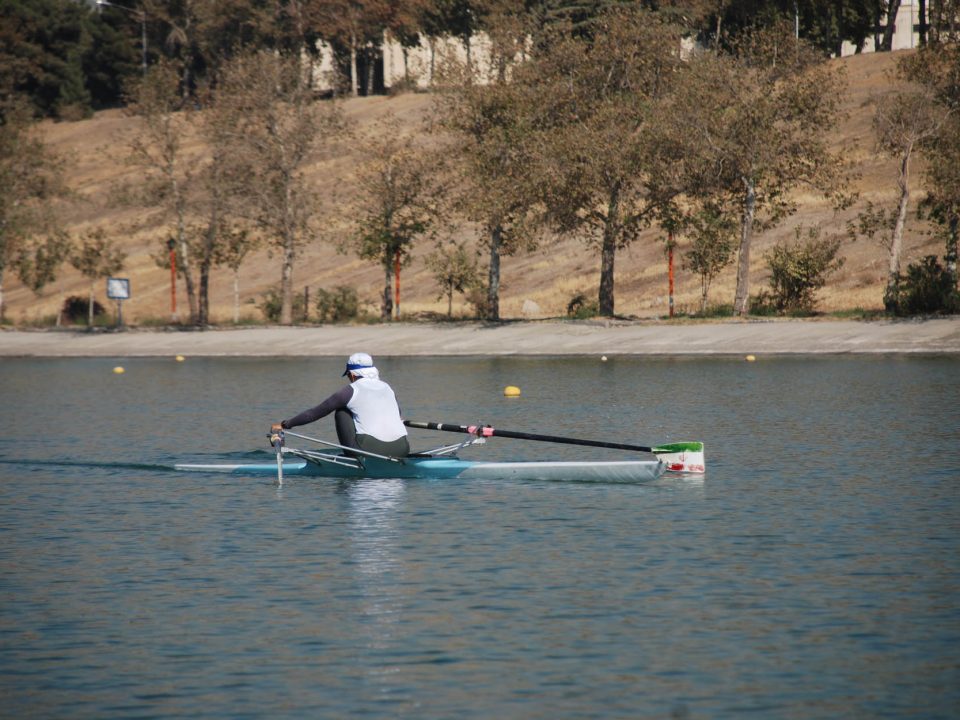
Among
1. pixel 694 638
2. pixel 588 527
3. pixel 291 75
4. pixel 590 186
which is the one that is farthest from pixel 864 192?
pixel 694 638

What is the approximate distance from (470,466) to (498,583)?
21.6ft

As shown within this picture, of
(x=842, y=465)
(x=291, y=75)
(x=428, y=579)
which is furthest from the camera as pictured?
(x=291, y=75)

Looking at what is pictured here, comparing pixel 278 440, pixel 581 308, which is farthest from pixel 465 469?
pixel 581 308

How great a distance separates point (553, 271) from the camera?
7038 cm

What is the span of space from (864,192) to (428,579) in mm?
63492

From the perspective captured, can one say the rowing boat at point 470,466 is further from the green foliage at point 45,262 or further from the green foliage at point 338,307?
the green foliage at point 45,262

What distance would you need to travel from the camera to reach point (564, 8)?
94.4m

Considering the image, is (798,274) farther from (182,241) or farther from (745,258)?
(182,241)

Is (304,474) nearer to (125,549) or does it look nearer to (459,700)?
(125,549)

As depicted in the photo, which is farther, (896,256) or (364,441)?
(896,256)

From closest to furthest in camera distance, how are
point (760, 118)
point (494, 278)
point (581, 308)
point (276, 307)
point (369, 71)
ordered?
point (760, 118) < point (494, 278) < point (581, 308) < point (276, 307) < point (369, 71)

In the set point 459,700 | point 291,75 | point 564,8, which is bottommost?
point 459,700

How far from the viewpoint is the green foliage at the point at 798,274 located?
51688mm

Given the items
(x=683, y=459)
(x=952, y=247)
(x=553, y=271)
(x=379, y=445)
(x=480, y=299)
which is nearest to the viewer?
(x=683, y=459)
